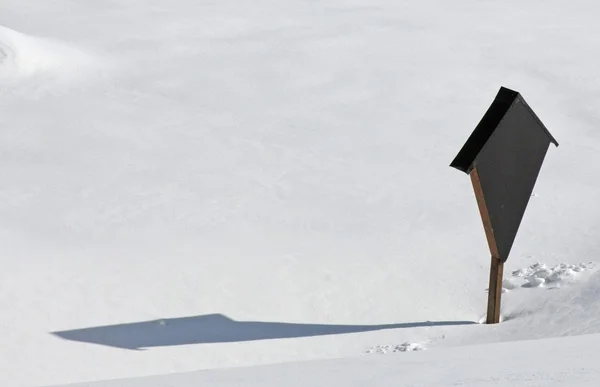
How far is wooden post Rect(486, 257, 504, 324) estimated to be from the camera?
5848 millimetres

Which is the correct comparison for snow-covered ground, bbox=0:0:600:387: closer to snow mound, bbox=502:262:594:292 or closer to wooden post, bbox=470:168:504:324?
snow mound, bbox=502:262:594:292

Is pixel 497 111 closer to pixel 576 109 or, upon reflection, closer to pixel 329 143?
pixel 329 143

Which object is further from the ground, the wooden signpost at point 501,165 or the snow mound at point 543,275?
the wooden signpost at point 501,165

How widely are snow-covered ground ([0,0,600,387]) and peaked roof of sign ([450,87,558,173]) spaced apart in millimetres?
985

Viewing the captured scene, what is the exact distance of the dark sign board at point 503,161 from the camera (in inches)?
220

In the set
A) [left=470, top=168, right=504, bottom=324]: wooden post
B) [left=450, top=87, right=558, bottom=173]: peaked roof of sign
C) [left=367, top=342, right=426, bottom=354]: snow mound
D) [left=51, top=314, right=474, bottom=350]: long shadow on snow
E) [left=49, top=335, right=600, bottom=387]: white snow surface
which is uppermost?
[left=450, top=87, right=558, bottom=173]: peaked roof of sign

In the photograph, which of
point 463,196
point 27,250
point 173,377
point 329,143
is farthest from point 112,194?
point 173,377

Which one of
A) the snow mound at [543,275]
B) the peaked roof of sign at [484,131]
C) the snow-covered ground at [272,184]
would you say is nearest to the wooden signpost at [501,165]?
the peaked roof of sign at [484,131]

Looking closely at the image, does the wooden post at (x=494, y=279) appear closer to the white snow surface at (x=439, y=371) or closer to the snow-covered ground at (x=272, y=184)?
the snow-covered ground at (x=272, y=184)

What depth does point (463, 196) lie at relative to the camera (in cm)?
783

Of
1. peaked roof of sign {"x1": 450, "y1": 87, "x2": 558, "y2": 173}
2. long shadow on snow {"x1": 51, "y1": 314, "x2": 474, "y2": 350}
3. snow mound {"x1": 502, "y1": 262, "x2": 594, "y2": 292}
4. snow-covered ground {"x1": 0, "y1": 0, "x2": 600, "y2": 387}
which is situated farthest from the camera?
snow mound {"x1": 502, "y1": 262, "x2": 594, "y2": 292}

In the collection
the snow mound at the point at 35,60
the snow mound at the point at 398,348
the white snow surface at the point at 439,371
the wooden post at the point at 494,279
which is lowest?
the snow mound at the point at 398,348

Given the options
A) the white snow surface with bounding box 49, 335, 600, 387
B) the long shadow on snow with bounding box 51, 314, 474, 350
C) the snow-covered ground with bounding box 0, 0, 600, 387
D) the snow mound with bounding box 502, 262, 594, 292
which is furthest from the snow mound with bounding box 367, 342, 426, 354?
the white snow surface with bounding box 49, 335, 600, 387

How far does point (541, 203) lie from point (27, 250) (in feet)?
12.3
